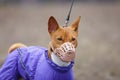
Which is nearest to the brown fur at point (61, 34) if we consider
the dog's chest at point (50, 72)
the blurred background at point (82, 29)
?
the dog's chest at point (50, 72)

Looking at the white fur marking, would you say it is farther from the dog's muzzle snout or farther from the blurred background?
the blurred background

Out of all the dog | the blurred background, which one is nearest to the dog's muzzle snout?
the dog

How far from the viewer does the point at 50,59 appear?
168 inches

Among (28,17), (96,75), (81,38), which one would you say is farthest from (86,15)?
(96,75)

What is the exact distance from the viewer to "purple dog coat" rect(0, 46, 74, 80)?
4.23m

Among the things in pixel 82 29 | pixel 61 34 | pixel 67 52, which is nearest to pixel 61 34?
pixel 61 34

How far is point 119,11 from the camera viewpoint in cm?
1262

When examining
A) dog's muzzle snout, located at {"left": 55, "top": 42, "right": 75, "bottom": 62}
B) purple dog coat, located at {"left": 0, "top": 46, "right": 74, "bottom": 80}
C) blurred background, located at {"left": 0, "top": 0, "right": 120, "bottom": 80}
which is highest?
dog's muzzle snout, located at {"left": 55, "top": 42, "right": 75, "bottom": 62}

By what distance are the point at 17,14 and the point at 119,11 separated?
9.34 feet

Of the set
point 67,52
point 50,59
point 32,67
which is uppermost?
point 67,52

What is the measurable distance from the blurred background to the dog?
7.04 ft

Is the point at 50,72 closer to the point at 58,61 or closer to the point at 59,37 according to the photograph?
the point at 58,61

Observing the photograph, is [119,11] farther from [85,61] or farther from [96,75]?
[96,75]

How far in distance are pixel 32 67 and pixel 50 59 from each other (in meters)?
0.25
